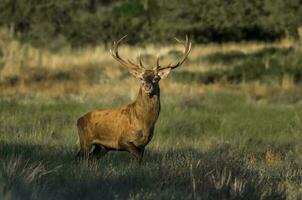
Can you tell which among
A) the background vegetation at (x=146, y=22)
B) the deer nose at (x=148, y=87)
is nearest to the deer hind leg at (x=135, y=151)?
the deer nose at (x=148, y=87)

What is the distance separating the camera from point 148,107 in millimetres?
12117

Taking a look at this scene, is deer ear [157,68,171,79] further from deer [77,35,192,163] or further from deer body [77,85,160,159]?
deer body [77,85,160,159]

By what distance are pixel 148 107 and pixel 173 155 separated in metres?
0.72

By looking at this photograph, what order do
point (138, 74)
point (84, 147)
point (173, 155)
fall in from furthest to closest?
1. point (84, 147)
2. point (173, 155)
3. point (138, 74)

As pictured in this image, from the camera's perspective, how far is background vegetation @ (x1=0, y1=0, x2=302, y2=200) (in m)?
9.19

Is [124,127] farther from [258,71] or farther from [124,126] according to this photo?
[258,71]

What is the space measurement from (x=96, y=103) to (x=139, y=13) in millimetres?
24733

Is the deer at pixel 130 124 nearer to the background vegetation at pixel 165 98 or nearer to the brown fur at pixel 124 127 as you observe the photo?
the brown fur at pixel 124 127

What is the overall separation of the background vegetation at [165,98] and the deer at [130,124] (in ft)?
0.97

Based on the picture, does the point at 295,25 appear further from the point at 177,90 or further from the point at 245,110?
the point at 245,110

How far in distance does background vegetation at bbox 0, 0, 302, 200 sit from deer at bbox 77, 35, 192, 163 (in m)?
0.30

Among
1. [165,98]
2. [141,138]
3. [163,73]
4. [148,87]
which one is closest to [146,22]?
[165,98]

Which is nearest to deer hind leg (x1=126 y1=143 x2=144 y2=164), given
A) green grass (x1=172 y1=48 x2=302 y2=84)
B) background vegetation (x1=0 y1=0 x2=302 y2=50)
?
green grass (x1=172 y1=48 x2=302 y2=84)

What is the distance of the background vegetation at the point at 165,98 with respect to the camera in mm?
9188
